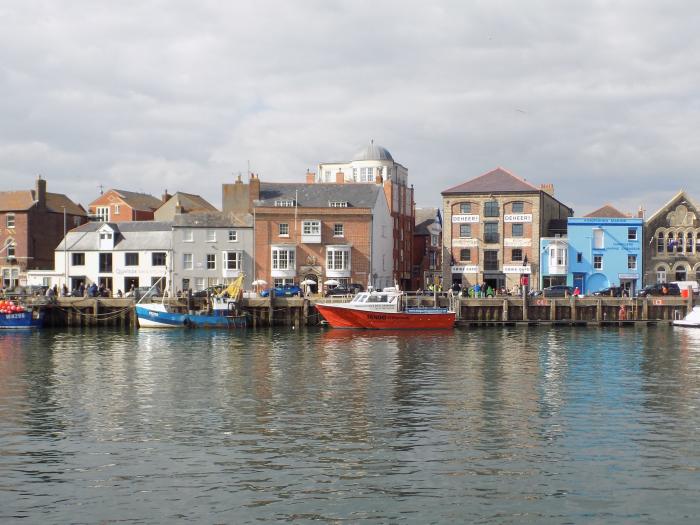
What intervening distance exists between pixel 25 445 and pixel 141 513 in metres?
8.06

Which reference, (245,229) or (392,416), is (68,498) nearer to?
(392,416)

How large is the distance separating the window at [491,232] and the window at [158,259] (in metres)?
33.6

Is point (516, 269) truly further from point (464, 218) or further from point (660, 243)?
point (660, 243)

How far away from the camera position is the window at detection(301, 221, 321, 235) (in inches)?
3396

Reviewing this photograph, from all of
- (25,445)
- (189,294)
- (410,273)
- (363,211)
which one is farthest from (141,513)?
(410,273)

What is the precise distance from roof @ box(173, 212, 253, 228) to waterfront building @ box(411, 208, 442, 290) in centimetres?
2566

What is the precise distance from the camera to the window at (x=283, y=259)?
86000mm

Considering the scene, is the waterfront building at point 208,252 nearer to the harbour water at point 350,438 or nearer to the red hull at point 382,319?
the red hull at point 382,319

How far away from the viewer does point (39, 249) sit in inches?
3844

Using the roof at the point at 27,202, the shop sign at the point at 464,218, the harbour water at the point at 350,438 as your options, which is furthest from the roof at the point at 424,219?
the harbour water at the point at 350,438

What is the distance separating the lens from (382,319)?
6856 centimetres

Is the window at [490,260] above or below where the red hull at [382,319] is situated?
above

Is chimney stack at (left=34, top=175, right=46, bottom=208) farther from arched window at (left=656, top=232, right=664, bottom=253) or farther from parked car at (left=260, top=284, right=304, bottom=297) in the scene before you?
arched window at (left=656, top=232, right=664, bottom=253)

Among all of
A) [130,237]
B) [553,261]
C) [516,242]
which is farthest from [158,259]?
[553,261]
